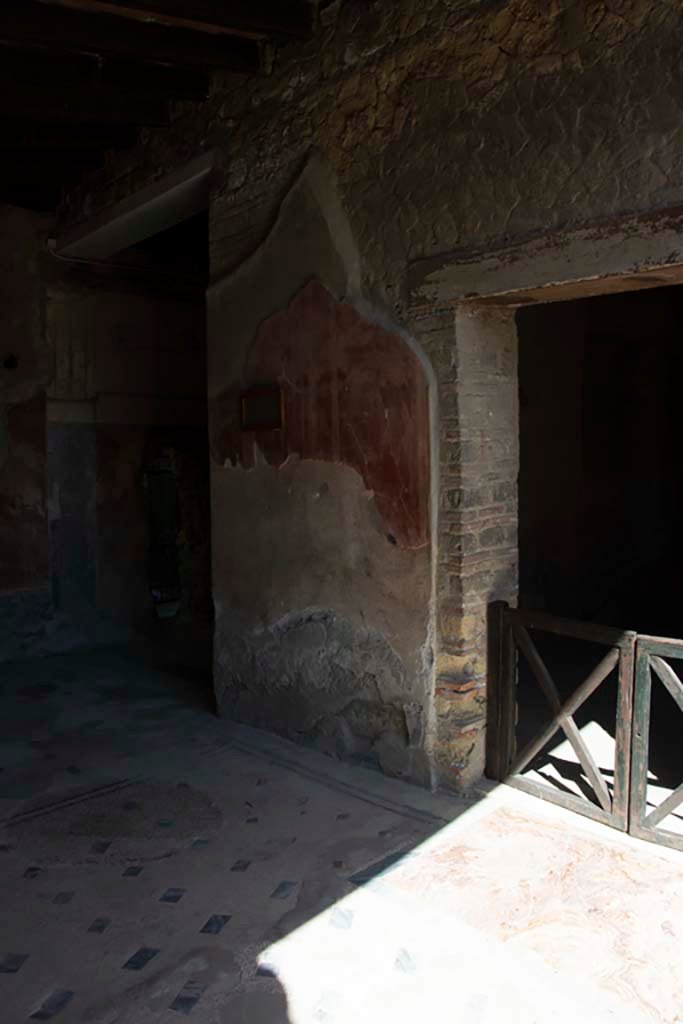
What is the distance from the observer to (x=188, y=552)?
→ 7.17 m

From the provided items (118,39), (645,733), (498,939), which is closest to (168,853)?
(498,939)

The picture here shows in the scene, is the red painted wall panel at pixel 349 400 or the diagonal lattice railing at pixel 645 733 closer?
the diagonal lattice railing at pixel 645 733

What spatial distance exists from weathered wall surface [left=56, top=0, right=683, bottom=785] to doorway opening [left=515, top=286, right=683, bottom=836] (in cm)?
222

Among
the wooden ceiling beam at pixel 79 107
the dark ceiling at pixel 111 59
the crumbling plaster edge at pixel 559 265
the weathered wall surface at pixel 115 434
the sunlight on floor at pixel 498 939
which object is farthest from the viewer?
the weathered wall surface at pixel 115 434

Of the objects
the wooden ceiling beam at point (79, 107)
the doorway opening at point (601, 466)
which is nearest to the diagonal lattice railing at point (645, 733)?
the doorway opening at point (601, 466)

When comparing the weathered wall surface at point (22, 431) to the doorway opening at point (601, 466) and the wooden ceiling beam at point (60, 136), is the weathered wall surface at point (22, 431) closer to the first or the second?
the wooden ceiling beam at point (60, 136)

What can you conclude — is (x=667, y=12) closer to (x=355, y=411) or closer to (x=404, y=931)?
(x=355, y=411)

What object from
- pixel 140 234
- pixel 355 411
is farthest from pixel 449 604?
pixel 140 234

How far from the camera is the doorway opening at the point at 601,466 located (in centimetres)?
651

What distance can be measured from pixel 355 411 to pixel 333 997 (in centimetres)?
237

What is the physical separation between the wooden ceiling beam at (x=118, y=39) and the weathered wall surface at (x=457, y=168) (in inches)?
9.4

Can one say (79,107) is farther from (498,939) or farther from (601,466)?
(601,466)

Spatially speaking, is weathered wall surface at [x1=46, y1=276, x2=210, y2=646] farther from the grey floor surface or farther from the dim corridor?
the dim corridor

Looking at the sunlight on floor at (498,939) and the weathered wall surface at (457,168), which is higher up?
the weathered wall surface at (457,168)
